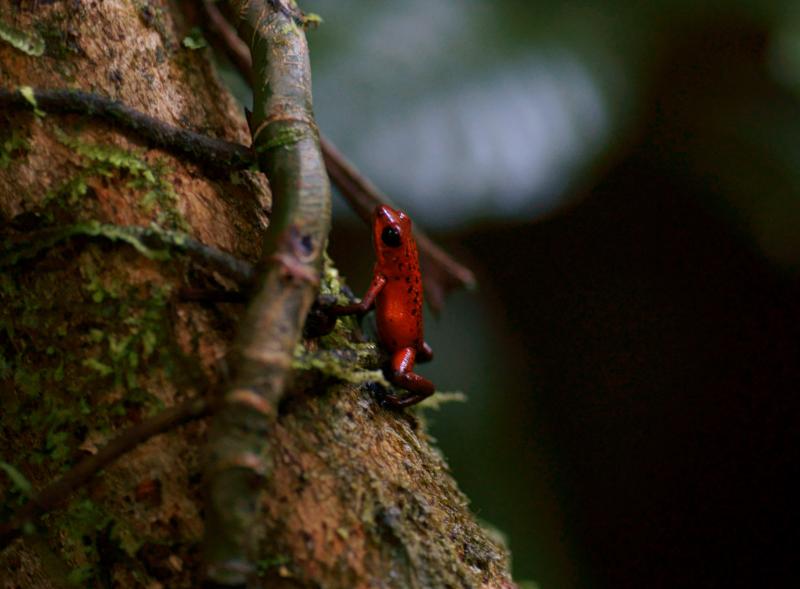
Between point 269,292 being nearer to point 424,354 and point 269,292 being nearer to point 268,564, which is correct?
point 268,564

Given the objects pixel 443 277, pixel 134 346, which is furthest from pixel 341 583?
pixel 443 277

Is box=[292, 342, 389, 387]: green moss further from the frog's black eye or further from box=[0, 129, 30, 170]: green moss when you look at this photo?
the frog's black eye

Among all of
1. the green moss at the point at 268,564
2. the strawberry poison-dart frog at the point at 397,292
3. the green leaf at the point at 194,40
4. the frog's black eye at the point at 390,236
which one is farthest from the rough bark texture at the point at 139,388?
the frog's black eye at the point at 390,236

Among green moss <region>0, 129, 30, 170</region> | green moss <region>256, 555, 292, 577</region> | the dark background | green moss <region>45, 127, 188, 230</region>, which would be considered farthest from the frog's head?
the dark background

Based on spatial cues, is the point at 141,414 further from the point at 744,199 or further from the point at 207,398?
the point at 744,199

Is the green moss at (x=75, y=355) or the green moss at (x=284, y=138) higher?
the green moss at (x=284, y=138)

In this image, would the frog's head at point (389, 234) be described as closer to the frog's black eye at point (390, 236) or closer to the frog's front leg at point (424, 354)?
the frog's black eye at point (390, 236)
